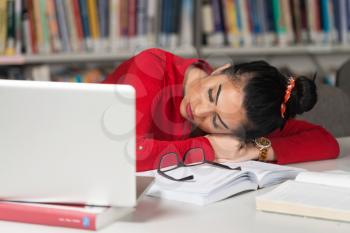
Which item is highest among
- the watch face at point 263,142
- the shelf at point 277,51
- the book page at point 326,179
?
the shelf at point 277,51

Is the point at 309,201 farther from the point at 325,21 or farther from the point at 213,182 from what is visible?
the point at 325,21

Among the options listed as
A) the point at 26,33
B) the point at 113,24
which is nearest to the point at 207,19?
the point at 113,24

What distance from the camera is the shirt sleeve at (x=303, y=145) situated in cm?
168

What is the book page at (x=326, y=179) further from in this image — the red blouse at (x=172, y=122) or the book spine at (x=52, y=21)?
the book spine at (x=52, y=21)

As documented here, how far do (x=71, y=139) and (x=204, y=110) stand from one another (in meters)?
0.69

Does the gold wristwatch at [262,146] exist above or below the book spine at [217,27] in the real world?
below

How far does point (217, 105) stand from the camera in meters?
1.65

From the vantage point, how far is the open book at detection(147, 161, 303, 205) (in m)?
1.23

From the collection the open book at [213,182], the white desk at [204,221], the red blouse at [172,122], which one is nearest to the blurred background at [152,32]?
the red blouse at [172,122]

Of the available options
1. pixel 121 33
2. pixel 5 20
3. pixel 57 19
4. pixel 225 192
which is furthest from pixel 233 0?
pixel 225 192

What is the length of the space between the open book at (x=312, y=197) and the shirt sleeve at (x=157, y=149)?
1.00ft

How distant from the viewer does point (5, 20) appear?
2.71 m

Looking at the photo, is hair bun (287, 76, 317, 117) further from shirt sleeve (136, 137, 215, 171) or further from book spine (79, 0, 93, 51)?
book spine (79, 0, 93, 51)

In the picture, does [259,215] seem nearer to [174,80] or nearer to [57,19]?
[174,80]
